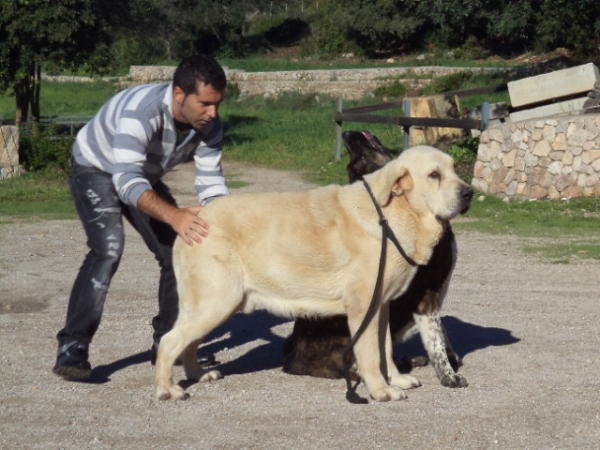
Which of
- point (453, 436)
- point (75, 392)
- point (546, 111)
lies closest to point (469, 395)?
point (453, 436)

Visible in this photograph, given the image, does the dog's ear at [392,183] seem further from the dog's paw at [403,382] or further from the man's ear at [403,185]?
the dog's paw at [403,382]

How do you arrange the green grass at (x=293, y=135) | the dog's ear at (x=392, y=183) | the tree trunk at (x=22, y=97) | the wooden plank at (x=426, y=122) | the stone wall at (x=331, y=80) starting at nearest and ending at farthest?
1. the dog's ear at (x=392, y=183)
2. the wooden plank at (x=426, y=122)
3. the green grass at (x=293, y=135)
4. the tree trunk at (x=22, y=97)
5. the stone wall at (x=331, y=80)

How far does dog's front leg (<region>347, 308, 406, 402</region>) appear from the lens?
5758 mm

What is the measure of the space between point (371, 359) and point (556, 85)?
14.4m

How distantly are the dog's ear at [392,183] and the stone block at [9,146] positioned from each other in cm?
1573

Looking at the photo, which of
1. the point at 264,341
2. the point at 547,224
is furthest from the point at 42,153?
the point at 264,341

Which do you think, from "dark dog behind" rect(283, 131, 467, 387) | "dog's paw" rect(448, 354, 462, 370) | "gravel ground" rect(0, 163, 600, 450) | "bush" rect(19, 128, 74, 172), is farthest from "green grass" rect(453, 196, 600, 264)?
"bush" rect(19, 128, 74, 172)

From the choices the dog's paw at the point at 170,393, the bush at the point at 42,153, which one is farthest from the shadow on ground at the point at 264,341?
the bush at the point at 42,153

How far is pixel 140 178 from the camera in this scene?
19.4ft

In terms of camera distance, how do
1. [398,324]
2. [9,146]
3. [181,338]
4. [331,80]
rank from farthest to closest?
Result: [331,80], [9,146], [398,324], [181,338]

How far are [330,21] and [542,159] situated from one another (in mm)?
43328

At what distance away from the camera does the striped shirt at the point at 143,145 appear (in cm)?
595

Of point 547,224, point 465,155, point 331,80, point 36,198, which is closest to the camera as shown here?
point 547,224

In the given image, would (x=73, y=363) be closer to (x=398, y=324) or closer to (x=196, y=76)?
(x=196, y=76)
